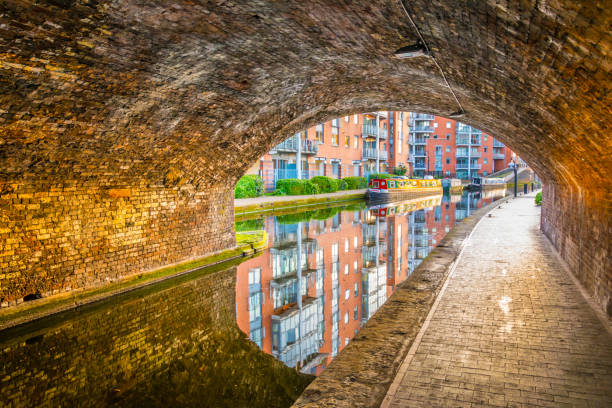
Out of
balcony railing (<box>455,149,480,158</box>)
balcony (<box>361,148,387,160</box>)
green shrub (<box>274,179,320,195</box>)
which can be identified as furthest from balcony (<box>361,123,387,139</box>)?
balcony railing (<box>455,149,480,158</box>)

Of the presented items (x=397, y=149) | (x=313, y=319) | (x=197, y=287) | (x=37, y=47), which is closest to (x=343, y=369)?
(x=313, y=319)

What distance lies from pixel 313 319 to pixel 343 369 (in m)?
3.43

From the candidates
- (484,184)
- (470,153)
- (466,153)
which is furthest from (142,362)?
(466,153)

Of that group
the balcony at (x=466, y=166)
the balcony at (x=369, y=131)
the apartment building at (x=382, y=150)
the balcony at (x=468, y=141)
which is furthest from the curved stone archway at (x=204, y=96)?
the balcony at (x=466, y=166)

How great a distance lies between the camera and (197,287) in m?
10.4

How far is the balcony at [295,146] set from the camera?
34656 mm

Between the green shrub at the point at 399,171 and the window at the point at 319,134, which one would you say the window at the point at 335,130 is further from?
the green shrub at the point at 399,171

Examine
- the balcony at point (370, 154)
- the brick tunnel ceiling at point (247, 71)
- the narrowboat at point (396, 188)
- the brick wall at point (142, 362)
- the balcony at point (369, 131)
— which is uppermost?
the balcony at point (369, 131)

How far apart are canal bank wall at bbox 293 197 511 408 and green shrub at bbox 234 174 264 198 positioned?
1956 cm

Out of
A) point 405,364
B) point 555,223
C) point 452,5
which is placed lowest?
point 405,364

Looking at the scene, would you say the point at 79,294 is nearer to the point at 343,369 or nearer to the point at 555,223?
the point at 343,369

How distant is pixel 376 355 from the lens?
5.16m

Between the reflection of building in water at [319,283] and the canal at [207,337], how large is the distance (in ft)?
0.10

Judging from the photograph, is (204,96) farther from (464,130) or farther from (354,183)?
(464,130)
